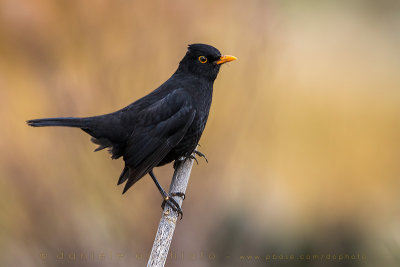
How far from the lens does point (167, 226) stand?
327 cm

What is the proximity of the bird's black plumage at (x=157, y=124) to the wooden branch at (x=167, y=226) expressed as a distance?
115 mm

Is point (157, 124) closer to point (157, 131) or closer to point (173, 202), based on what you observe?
point (157, 131)

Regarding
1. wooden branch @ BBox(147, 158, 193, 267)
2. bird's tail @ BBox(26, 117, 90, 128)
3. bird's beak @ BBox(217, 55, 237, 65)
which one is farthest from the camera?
bird's beak @ BBox(217, 55, 237, 65)

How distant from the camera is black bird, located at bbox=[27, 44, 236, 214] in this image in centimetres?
362

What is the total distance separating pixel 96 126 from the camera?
372cm

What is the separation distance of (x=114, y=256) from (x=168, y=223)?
Answer: 8.60 feet

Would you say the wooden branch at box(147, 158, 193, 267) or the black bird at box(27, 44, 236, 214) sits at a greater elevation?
the black bird at box(27, 44, 236, 214)

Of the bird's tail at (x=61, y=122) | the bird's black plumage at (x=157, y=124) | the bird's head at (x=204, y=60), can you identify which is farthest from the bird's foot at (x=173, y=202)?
the bird's head at (x=204, y=60)

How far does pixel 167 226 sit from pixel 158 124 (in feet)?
2.64

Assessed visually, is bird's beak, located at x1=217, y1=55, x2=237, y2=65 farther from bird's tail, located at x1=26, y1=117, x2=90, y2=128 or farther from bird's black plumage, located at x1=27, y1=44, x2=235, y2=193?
bird's tail, located at x1=26, y1=117, x2=90, y2=128

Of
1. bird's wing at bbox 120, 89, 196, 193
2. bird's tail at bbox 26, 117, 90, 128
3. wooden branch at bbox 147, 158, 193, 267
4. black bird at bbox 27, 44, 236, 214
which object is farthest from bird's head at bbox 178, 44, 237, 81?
bird's tail at bbox 26, 117, 90, 128

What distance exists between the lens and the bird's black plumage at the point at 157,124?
3629 millimetres

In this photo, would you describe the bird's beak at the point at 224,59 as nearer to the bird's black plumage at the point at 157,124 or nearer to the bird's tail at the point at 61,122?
the bird's black plumage at the point at 157,124

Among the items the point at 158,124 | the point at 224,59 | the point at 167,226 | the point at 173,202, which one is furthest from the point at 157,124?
the point at 167,226
